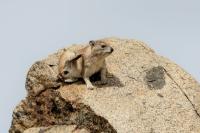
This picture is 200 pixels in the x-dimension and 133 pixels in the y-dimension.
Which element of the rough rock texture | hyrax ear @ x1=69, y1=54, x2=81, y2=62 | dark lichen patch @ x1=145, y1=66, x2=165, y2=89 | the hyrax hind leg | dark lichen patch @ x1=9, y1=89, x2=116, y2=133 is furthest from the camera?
hyrax ear @ x1=69, y1=54, x2=81, y2=62

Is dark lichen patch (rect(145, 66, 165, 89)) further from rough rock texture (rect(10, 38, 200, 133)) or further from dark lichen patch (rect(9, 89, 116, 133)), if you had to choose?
dark lichen patch (rect(9, 89, 116, 133))

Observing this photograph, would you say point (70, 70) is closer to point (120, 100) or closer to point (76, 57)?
point (76, 57)

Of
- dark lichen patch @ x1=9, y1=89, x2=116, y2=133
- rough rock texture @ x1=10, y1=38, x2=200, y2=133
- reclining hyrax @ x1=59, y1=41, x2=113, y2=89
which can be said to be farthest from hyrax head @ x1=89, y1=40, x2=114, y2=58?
dark lichen patch @ x1=9, y1=89, x2=116, y2=133

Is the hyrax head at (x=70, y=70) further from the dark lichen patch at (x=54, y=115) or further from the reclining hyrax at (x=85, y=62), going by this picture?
the dark lichen patch at (x=54, y=115)

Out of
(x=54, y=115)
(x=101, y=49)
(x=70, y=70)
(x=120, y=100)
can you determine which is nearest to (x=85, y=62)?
(x=70, y=70)

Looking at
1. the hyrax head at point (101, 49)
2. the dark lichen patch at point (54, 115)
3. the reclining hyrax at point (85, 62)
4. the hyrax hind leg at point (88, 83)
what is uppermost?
the hyrax head at point (101, 49)

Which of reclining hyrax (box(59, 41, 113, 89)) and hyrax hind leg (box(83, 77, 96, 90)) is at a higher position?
reclining hyrax (box(59, 41, 113, 89))

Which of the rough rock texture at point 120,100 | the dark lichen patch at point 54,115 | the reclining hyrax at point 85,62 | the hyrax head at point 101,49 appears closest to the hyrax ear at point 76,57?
the reclining hyrax at point 85,62
